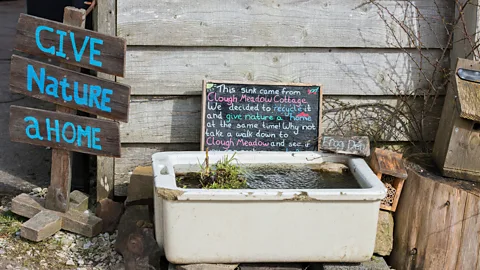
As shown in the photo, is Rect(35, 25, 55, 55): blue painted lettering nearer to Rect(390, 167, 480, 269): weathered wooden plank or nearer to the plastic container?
the plastic container

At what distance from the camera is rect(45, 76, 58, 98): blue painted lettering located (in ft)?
11.6

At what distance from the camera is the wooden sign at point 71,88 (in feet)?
11.6

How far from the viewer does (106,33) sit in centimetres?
372

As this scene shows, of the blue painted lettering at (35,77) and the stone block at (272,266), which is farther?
the blue painted lettering at (35,77)

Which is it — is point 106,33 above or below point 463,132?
above

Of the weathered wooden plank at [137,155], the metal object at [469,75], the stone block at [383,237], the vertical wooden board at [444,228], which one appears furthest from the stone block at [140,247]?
the metal object at [469,75]

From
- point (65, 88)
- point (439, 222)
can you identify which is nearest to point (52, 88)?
point (65, 88)

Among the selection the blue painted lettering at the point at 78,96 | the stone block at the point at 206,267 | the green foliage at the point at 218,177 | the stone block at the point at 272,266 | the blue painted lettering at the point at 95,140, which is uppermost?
the blue painted lettering at the point at 78,96

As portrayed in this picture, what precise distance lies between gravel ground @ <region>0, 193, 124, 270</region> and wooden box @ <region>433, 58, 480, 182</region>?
184cm

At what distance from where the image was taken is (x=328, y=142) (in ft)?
11.8

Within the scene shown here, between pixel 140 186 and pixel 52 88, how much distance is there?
0.75 meters

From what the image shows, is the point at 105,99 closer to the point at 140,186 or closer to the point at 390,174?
the point at 140,186

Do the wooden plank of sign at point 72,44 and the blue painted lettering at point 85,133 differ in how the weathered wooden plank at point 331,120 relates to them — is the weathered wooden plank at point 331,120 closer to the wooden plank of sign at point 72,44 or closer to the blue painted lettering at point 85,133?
the blue painted lettering at point 85,133

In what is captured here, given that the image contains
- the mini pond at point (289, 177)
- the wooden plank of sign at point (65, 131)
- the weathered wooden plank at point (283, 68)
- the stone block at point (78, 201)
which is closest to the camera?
the mini pond at point (289, 177)
